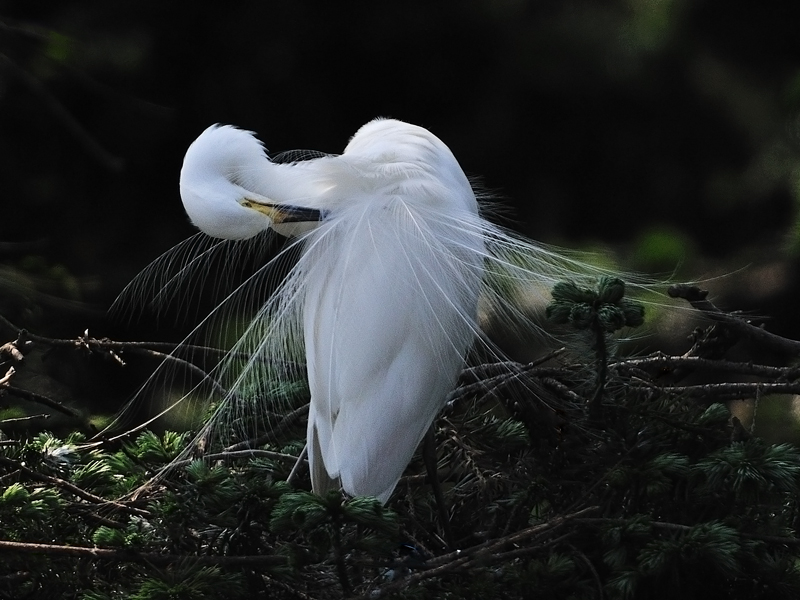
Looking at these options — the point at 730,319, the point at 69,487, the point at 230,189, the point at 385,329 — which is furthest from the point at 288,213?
the point at 730,319

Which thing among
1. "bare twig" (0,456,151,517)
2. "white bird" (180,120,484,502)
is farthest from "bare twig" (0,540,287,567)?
"white bird" (180,120,484,502)

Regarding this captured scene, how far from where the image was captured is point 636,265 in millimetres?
1699

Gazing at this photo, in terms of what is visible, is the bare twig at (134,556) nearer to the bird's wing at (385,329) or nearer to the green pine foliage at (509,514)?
the green pine foliage at (509,514)

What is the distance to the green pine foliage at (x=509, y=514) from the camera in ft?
3.48

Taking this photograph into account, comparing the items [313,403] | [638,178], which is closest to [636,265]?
[313,403]

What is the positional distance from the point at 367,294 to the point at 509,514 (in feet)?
1.25

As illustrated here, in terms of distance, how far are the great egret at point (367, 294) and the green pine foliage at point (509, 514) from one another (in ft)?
0.37

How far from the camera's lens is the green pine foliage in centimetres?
106

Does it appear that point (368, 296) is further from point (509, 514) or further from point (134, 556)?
point (134, 556)

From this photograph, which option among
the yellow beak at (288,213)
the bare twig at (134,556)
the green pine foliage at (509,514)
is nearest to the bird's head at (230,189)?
the yellow beak at (288,213)

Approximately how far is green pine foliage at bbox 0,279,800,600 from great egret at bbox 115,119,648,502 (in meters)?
0.11

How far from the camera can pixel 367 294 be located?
1465 millimetres

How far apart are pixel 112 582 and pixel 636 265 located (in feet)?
3.26

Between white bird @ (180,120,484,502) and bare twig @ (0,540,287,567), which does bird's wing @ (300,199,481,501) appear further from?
bare twig @ (0,540,287,567)
